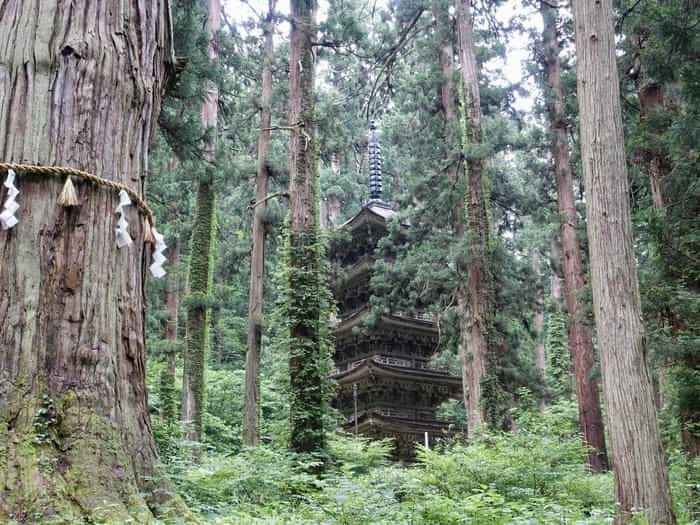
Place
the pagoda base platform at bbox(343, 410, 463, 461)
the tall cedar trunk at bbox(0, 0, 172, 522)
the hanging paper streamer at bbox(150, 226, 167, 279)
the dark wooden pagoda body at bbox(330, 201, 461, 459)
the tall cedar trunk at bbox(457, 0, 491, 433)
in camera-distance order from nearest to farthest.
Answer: the tall cedar trunk at bbox(0, 0, 172, 522) → the hanging paper streamer at bbox(150, 226, 167, 279) → the tall cedar trunk at bbox(457, 0, 491, 433) → the pagoda base platform at bbox(343, 410, 463, 461) → the dark wooden pagoda body at bbox(330, 201, 461, 459)

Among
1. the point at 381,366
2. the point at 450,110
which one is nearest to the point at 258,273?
the point at 450,110

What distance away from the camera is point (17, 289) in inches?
137

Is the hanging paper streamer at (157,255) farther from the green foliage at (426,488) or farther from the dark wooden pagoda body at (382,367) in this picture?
the dark wooden pagoda body at (382,367)

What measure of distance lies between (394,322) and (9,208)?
2103 centimetres

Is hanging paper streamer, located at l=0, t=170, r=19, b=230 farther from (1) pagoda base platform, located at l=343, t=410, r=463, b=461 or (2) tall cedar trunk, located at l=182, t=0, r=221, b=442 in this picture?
(1) pagoda base platform, located at l=343, t=410, r=463, b=461

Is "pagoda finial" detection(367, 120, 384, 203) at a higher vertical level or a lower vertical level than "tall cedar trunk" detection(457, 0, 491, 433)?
higher

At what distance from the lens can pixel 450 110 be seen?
20.2 m

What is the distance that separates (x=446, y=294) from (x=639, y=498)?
13.6 metres

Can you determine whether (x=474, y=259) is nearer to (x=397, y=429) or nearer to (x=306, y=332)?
(x=306, y=332)

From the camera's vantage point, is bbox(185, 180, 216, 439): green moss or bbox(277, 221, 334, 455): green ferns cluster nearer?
bbox(277, 221, 334, 455): green ferns cluster

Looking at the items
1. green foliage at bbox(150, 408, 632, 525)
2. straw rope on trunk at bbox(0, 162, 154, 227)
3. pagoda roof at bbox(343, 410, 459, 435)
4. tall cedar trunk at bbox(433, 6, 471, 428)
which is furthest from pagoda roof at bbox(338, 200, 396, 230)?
straw rope on trunk at bbox(0, 162, 154, 227)

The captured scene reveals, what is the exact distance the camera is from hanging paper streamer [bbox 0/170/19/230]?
138 inches

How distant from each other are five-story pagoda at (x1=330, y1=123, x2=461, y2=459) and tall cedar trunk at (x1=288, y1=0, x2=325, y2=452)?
10724mm

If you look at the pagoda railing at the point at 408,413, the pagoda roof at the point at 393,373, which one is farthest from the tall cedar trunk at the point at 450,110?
the pagoda railing at the point at 408,413
